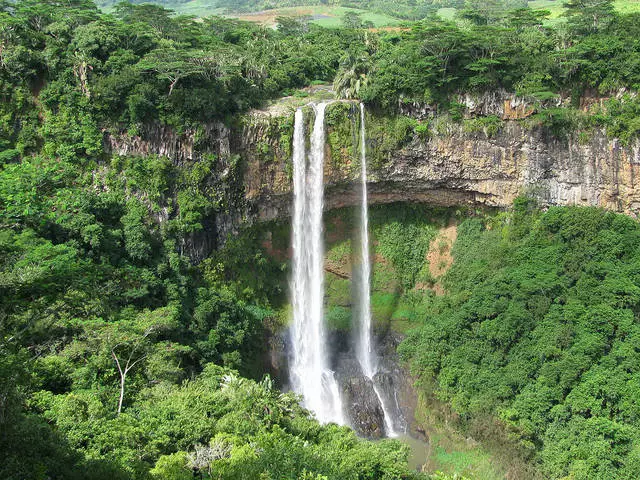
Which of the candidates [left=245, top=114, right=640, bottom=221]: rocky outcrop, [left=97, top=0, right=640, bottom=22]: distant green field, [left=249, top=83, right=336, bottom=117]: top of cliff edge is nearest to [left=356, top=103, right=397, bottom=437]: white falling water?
[left=245, top=114, right=640, bottom=221]: rocky outcrop

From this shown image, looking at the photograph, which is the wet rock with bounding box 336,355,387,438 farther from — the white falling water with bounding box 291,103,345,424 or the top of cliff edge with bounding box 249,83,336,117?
the top of cliff edge with bounding box 249,83,336,117

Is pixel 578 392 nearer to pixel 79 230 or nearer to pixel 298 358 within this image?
pixel 298 358

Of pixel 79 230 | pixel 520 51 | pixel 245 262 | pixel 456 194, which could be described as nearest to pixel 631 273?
pixel 456 194

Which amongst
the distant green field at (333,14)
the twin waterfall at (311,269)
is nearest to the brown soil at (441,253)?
the twin waterfall at (311,269)

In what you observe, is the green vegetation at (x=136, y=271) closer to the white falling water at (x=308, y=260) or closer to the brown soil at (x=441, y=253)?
the white falling water at (x=308, y=260)

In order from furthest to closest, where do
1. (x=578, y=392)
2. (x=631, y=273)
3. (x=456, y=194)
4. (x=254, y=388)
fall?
Result: (x=456, y=194) < (x=631, y=273) < (x=578, y=392) < (x=254, y=388)
